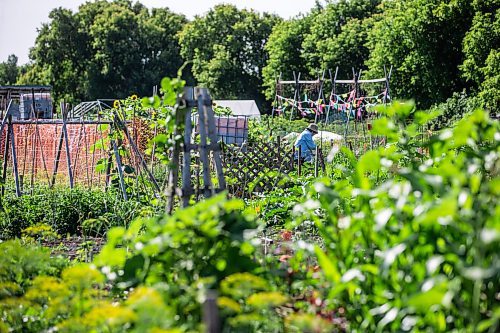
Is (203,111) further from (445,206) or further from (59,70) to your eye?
(59,70)

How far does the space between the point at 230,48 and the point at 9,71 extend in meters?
33.6

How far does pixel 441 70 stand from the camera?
29.5 m

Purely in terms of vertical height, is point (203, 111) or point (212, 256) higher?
point (203, 111)

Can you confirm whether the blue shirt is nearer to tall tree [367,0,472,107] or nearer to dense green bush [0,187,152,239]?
dense green bush [0,187,152,239]

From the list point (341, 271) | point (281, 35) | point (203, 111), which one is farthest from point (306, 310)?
point (281, 35)

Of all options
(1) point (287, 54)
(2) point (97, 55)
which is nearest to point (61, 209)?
Answer: (1) point (287, 54)

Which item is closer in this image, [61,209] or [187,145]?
[187,145]

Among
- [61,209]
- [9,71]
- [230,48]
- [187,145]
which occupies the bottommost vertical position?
[61,209]

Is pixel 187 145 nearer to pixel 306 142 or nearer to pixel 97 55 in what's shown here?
pixel 306 142

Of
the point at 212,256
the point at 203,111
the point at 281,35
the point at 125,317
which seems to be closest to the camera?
the point at 125,317

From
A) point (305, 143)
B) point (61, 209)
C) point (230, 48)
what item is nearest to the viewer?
point (61, 209)

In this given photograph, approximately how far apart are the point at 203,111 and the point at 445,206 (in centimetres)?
257

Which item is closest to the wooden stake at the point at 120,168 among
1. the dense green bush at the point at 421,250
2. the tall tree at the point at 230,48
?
the dense green bush at the point at 421,250

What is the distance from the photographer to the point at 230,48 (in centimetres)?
4766
